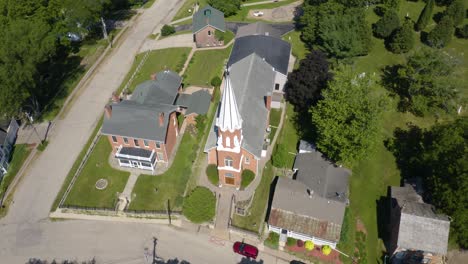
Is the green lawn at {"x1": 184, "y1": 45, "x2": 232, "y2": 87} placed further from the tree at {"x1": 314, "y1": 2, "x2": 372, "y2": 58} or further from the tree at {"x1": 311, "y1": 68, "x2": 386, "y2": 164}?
the tree at {"x1": 311, "y1": 68, "x2": 386, "y2": 164}

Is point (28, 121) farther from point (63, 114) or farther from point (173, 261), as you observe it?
point (173, 261)

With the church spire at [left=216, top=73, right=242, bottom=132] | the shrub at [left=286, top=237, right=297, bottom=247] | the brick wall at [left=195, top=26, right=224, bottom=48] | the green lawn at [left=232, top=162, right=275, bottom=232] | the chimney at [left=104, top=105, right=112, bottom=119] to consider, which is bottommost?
the shrub at [left=286, top=237, right=297, bottom=247]

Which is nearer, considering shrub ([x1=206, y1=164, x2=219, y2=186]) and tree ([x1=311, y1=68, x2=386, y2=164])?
tree ([x1=311, y1=68, x2=386, y2=164])

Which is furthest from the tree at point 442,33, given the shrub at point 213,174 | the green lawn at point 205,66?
the shrub at point 213,174

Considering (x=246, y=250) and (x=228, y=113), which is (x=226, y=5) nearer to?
(x=228, y=113)

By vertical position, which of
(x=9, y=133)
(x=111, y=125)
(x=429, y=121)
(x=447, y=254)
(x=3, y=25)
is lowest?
(x=447, y=254)

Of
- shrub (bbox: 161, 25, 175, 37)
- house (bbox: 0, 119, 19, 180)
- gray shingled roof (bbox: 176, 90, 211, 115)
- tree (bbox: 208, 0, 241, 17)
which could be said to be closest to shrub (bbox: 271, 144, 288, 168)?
gray shingled roof (bbox: 176, 90, 211, 115)

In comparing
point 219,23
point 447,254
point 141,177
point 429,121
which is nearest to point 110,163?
point 141,177
